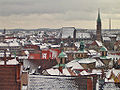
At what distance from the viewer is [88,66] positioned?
3088 inches

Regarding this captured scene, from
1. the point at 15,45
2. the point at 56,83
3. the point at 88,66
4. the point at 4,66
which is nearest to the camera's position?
the point at 4,66

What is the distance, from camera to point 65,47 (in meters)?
157

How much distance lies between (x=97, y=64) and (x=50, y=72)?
30.6 m

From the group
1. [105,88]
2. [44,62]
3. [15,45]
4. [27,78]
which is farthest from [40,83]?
[15,45]

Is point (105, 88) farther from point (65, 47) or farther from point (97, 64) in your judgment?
point (65, 47)

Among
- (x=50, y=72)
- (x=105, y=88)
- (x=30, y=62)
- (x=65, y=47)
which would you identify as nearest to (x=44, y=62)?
(x=30, y=62)

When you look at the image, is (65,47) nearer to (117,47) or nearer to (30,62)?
(117,47)

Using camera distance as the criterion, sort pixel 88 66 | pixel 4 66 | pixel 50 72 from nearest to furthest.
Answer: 1. pixel 4 66
2. pixel 50 72
3. pixel 88 66

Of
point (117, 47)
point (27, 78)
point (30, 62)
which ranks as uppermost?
point (27, 78)

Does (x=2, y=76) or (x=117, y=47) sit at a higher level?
(x=2, y=76)

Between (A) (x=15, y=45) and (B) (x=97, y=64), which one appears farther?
(A) (x=15, y=45)

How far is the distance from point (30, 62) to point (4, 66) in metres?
37.8

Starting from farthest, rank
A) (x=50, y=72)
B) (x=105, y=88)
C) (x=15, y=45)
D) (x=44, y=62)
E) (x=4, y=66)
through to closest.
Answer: (x=15, y=45), (x=44, y=62), (x=50, y=72), (x=105, y=88), (x=4, y=66)

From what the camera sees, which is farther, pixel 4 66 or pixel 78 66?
pixel 78 66
